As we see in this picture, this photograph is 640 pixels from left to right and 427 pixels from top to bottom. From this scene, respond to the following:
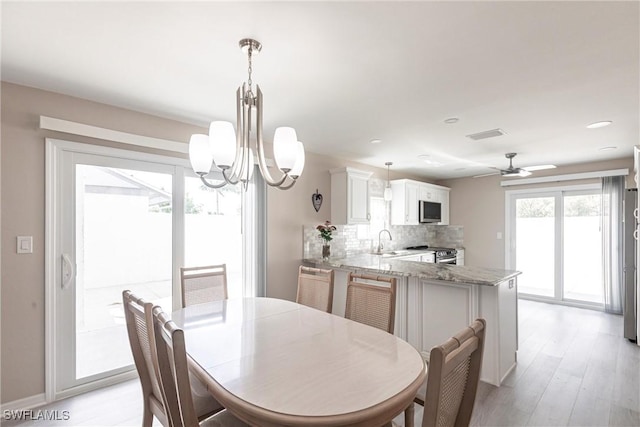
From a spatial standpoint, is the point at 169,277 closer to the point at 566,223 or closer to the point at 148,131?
the point at 148,131

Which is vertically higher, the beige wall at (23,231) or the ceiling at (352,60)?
the ceiling at (352,60)

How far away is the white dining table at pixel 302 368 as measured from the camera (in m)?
1.04

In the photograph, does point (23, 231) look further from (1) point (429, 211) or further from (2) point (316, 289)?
(1) point (429, 211)

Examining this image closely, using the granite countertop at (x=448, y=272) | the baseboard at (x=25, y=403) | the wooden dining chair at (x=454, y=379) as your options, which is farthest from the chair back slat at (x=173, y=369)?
the granite countertop at (x=448, y=272)

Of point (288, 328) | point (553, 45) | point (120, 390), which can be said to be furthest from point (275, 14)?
point (120, 390)

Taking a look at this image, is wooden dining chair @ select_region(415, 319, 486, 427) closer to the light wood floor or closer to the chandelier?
the chandelier

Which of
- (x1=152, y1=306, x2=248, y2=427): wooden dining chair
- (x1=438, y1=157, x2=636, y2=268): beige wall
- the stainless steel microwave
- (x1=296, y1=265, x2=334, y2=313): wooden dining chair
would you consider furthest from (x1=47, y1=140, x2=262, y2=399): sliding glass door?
(x1=438, y1=157, x2=636, y2=268): beige wall

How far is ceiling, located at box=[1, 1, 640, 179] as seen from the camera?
1447mm

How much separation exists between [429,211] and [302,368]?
16.4 feet

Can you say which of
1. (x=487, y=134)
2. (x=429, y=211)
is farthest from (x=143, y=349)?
(x=429, y=211)

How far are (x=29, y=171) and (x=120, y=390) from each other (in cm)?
183

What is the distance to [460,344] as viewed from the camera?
90 centimetres

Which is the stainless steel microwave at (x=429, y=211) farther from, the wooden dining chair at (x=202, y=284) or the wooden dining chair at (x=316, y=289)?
the wooden dining chair at (x=202, y=284)

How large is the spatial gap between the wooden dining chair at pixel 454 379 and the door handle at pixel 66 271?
2747 mm
